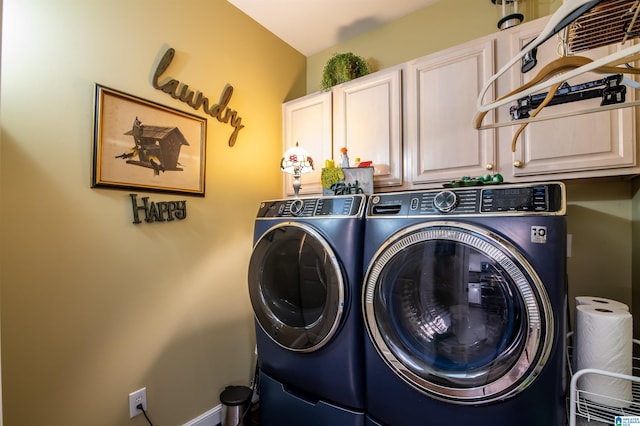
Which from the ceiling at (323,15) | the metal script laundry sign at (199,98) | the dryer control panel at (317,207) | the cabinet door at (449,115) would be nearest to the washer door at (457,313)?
the dryer control panel at (317,207)

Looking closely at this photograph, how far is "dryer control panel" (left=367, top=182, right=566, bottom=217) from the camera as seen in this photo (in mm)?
897

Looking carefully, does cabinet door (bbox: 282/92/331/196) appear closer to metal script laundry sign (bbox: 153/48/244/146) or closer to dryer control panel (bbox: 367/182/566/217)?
metal script laundry sign (bbox: 153/48/244/146)

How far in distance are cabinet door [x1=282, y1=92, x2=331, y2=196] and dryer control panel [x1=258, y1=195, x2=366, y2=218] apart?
1.84 ft

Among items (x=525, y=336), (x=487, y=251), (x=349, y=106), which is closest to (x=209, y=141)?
(x=349, y=106)

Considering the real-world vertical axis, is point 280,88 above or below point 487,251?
above

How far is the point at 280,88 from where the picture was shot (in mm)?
2348

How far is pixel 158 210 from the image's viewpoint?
1591 mm

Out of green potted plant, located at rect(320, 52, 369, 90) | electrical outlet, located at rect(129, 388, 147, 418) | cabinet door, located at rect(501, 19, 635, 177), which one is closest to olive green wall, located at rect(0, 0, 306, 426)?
electrical outlet, located at rect(129, 388, 147, 418)

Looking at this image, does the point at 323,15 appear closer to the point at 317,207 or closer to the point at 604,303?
the point at 317,207

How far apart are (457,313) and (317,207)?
69cm

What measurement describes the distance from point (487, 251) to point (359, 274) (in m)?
0.47

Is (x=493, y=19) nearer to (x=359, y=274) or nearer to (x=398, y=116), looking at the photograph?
(x=398, y=116)

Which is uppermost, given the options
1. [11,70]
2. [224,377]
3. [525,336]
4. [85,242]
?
[11,70]

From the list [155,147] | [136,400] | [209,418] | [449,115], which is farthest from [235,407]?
[449,115]
